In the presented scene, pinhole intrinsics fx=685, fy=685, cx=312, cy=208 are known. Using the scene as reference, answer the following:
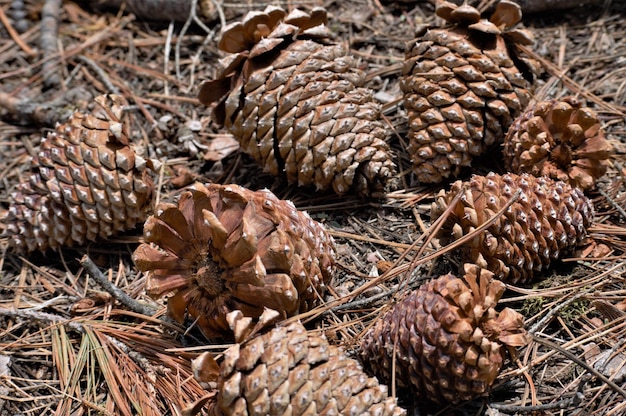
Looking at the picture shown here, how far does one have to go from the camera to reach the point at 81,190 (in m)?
2.57

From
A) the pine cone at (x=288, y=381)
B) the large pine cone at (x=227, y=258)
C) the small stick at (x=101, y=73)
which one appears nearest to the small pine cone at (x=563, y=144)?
the large pine cone at (x=227, y=258)

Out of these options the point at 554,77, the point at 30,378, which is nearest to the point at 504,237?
the point at 554,77

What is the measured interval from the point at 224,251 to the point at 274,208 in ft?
0.67

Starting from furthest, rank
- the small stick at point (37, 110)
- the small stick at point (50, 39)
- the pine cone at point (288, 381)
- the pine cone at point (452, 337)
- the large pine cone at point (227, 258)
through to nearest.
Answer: the small stick at point (50, 39) < the small stick at point (37, 110) < the large pine cone at point (227, 258) < the pine cone at point (452, 337) < the pine cone at point (288, 381)

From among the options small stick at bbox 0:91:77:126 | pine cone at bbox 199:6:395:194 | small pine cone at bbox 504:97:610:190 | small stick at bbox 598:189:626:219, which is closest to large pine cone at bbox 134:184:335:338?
pine cone at bbox 199:6:395:194

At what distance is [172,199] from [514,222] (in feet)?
4.61

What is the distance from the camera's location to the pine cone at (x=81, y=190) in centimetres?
258

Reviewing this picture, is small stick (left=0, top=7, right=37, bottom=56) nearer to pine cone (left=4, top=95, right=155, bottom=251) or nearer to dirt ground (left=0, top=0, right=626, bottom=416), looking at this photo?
dirt ground (left=0, top=0, right=626, bottom=416)

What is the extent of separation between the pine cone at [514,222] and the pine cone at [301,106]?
44 cm

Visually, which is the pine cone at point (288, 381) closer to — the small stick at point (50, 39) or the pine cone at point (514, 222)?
the pine cone at point (514, 222)

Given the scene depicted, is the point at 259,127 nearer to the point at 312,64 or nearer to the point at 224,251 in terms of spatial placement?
the point at 312,64

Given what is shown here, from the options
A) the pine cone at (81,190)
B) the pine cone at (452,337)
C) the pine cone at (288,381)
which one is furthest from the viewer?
the pine cone at (81,190)

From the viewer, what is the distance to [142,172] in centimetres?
262

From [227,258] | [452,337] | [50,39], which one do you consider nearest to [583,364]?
[452,337]
